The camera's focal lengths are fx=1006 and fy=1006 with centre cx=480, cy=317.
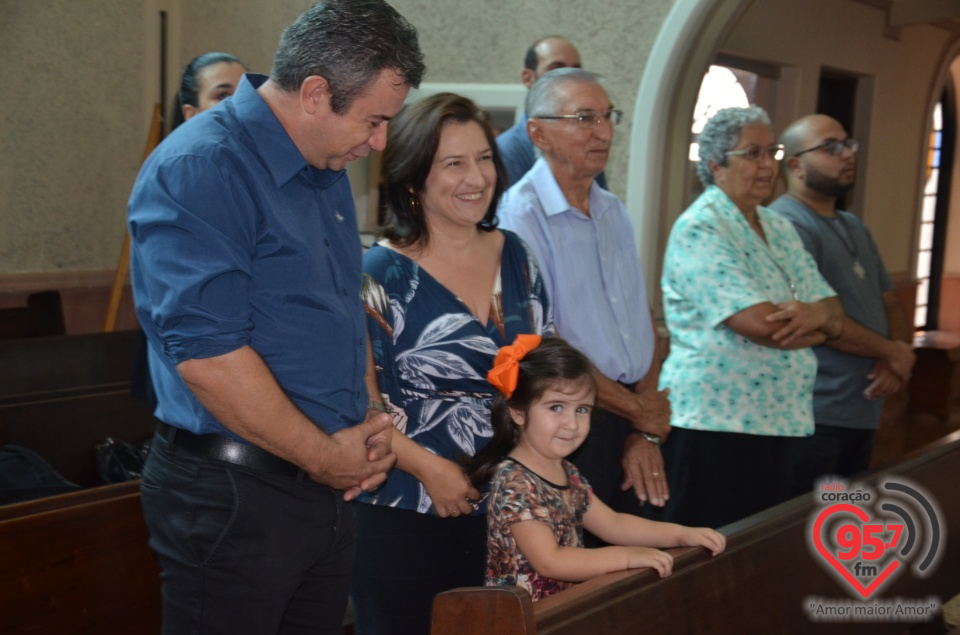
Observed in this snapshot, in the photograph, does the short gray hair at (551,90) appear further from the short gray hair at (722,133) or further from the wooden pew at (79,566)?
the wooden pew at (79,566)

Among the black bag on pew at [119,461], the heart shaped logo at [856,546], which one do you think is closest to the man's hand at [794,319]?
the heart shaped logo at [856,546]

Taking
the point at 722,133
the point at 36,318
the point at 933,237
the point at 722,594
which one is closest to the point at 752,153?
the point at 722,133

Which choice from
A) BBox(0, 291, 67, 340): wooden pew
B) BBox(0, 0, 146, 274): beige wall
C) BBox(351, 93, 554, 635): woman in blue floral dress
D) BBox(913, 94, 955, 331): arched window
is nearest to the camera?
BBox(351, 93, 554, 635): woman in blue floral dress

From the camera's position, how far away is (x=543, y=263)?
2408 millimetres

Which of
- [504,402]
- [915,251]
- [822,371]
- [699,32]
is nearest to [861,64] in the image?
[915,251]

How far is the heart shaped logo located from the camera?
2.11 meters

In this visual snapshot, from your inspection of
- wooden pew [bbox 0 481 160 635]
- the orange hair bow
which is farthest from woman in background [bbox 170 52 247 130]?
the orange hair bow

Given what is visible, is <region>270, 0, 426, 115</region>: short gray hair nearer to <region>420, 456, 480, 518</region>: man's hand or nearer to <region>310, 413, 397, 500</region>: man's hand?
<region>310, 413, 397, 500</region>: man's hand

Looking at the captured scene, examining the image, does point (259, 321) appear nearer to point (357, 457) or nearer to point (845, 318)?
point (357, 457)

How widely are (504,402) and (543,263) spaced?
1.84 feet

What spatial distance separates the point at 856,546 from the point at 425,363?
104 cm

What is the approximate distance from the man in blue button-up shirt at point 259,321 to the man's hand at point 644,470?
0.92m

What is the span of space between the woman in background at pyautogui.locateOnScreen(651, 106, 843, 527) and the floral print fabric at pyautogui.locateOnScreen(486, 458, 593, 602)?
92 cm

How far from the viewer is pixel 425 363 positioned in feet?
6.42
